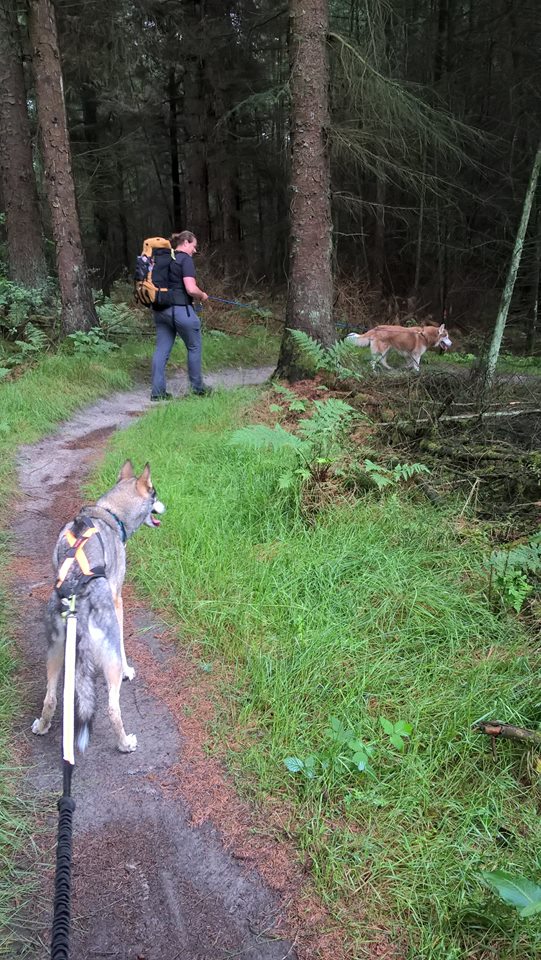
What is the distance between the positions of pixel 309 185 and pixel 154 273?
8.34ft

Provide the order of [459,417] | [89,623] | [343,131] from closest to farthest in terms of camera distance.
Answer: [89,623] < [459,417] < [343,131]

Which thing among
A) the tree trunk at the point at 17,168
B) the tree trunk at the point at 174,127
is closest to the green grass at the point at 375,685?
the tree trunk at the point at 17,168

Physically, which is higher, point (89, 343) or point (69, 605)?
point (89, 343)

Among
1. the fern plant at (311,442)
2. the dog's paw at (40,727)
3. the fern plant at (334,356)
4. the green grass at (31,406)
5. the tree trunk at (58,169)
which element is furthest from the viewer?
the tree trunk at (58,169)

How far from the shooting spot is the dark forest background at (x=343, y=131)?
1191 cm

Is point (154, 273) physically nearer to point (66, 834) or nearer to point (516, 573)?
point (516, 573)

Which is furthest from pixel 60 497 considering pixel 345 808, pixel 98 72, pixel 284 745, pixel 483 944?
pixel 98 72

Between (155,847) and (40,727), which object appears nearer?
(155,847)

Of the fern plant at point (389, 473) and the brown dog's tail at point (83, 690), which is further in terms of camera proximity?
the fern plant at point (389, 473)

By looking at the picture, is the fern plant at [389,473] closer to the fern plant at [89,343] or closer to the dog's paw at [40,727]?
the dog's paw at [40,727]

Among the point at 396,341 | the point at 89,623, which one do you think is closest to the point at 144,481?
the point at 89,623

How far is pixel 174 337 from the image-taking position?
8.54 m

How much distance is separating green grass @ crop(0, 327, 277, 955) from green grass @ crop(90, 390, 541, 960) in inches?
38.3

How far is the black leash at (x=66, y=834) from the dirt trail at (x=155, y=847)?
0.51 m
